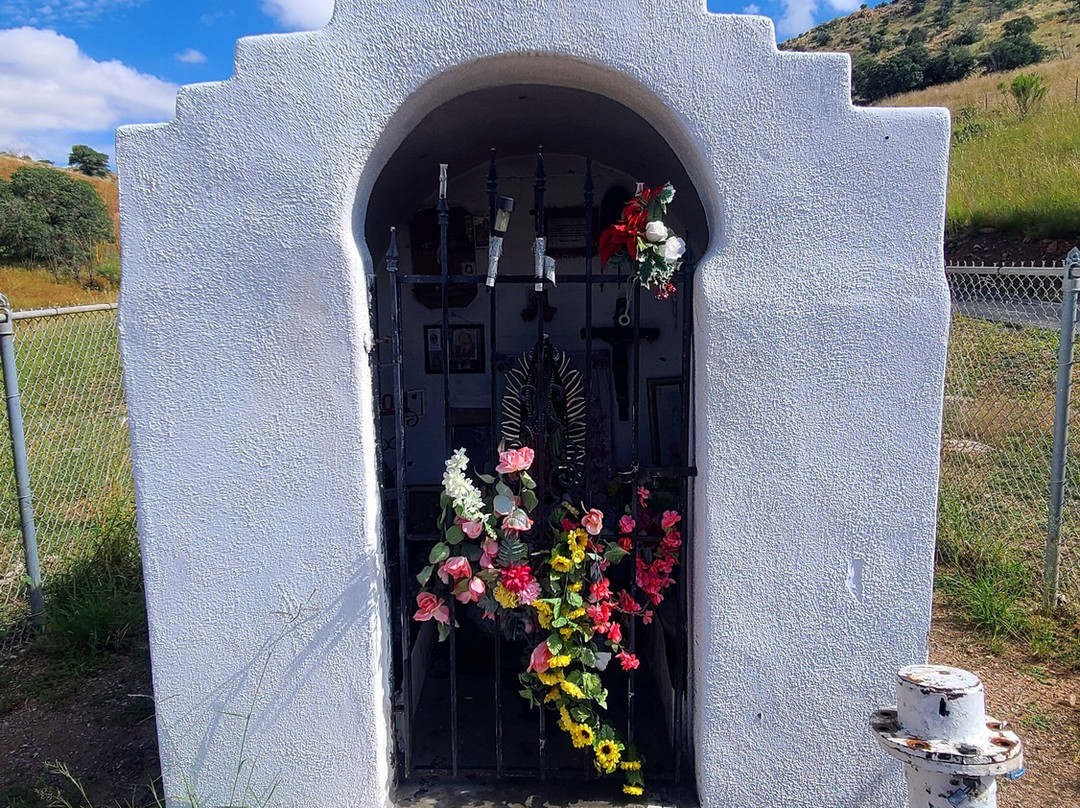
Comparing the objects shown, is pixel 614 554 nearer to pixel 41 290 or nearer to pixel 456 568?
pixel 456 568

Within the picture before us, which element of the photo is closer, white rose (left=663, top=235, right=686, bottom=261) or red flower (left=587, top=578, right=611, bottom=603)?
white rose (left=663, top=235, right=686, bottom=261)

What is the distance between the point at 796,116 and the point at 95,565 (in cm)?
506

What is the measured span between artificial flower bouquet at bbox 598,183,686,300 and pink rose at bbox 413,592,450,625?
1.39m

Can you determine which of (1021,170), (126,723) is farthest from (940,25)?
(126,723)

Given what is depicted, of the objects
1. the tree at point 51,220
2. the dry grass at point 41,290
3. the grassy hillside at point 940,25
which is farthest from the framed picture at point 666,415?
the grassy hillside at point 940,25

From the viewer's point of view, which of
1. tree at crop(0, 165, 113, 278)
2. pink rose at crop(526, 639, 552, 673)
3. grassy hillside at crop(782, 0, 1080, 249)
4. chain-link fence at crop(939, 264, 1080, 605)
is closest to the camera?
pink rose at crop(526, 639, 552, 673)

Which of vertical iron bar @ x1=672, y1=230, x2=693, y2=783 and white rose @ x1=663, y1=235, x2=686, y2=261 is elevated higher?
white rose @ x1=663, y1=235, x2=686, y2=261

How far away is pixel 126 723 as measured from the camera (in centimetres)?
368

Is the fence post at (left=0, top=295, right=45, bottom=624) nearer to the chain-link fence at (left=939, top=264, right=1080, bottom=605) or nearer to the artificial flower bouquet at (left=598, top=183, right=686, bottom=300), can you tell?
the artificial flower bouquet at (left=598, top=183, right=686, bottom=300)

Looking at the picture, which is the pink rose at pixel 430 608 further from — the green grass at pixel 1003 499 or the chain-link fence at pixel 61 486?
the green grass at pixel 1003 499

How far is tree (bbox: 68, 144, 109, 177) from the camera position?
139 feet

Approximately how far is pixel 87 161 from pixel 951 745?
51212mm

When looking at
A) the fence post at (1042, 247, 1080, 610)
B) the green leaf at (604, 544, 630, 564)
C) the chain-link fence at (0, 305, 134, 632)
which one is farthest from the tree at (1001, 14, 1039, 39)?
the green leaf at (604, 544, 630, 564)

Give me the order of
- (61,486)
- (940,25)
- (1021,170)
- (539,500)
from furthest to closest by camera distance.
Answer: (940,25) → (1021,170) → (61,486) → (539,500)
